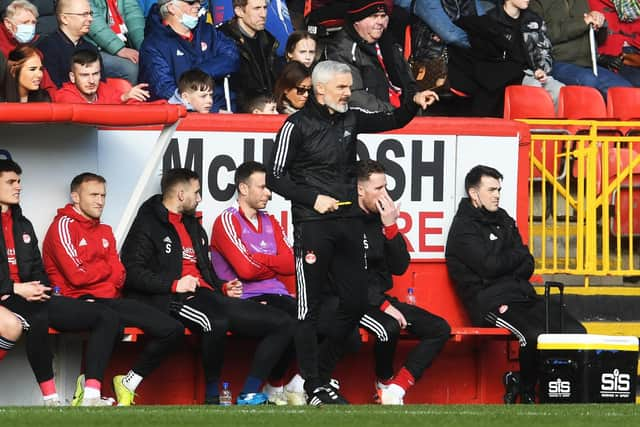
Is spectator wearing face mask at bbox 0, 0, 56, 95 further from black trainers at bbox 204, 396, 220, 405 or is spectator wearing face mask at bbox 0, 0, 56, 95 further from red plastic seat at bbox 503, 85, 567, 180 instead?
red plastic seat at bbox 503, 85, 567, 180

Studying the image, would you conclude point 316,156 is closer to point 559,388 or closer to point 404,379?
point 404,379

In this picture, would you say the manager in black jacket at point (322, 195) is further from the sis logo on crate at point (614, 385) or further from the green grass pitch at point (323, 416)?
the sis logo on crate at point (614, 385)

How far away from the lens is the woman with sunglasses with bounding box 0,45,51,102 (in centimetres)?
1087

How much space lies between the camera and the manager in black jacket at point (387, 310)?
1090cm

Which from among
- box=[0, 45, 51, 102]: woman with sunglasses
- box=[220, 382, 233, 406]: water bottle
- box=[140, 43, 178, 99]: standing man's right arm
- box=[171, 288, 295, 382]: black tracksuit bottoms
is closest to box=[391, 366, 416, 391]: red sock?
box=[171, 288, 295, 382]: black tracksuit bottoms

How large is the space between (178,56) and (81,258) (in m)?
2.58

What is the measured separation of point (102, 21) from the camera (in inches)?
513

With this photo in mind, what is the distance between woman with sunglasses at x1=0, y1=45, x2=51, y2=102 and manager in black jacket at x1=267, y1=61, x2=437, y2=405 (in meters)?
2.00

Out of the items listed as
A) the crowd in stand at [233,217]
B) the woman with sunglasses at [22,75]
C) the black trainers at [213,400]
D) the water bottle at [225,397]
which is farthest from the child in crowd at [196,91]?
the black trainers at [213,400]

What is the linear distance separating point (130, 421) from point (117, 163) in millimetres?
3184

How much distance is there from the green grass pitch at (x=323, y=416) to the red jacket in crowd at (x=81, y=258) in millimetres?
1329

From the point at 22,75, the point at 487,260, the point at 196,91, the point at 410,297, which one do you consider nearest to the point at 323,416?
the point at 487,260

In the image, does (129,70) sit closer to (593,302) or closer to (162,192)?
(162,192)

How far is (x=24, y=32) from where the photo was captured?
1202 cm
